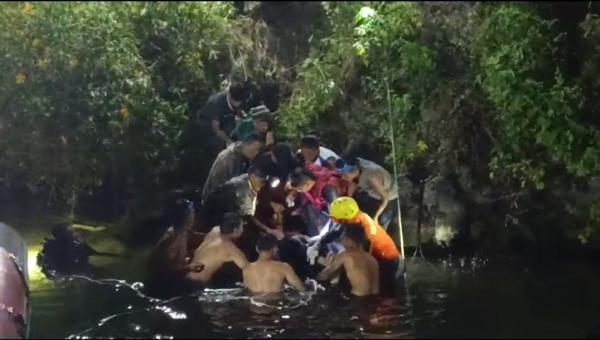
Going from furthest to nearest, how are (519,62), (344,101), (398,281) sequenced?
(344,101) → (519,62) → (398,281)

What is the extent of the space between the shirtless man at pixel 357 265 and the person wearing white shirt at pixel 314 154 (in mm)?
695

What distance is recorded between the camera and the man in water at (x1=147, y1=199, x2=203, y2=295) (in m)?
6.45

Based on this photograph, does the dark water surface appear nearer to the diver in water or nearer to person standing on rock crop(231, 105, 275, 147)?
the diver in water

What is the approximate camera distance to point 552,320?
5.89m

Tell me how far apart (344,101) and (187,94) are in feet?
4.57

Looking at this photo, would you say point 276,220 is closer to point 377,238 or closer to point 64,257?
point 377,238

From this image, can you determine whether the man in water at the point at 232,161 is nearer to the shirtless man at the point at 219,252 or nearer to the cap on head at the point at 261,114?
the cap on head at the point at 261,114

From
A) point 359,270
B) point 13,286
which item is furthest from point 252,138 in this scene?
point 13,286

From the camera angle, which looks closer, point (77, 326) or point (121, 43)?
point (77, 326)


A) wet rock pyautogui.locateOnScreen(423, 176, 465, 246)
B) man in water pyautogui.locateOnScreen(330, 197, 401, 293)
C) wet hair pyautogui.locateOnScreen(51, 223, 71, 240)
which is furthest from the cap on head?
wet hair pyautogui.locateOnScreen(51, 223, 71, 240)

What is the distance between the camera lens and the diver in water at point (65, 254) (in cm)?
651

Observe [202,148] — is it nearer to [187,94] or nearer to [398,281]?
[187,94]

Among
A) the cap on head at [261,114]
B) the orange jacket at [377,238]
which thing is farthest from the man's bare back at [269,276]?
the cap on head at [261,114]

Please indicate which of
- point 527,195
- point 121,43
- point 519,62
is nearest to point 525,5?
point 519,62
